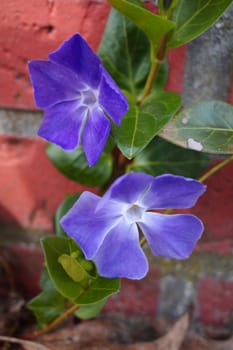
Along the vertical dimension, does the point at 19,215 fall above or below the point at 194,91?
below

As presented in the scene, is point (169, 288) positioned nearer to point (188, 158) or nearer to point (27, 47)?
point (188, 158)

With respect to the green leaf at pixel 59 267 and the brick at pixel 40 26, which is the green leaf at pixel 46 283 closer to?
the green leaf at pixel 59 267

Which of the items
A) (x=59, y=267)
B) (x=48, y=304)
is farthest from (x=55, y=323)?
(x=59, y=267)

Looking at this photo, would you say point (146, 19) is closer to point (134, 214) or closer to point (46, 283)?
point (134, 214)

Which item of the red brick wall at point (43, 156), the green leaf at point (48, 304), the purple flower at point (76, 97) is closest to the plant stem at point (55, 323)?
the green leaf at point (48, 304)

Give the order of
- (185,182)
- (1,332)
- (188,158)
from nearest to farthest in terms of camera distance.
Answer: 1. (185,182)
2. (188,158)
3. (1,332)

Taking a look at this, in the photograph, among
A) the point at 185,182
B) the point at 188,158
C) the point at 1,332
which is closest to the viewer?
the point at 185,182

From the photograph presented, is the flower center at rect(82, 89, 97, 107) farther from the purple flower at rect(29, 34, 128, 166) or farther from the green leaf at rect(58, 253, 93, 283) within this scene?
the green leaf at rect(58, 253, 93, 283)

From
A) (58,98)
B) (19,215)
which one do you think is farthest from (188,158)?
(19,215)
